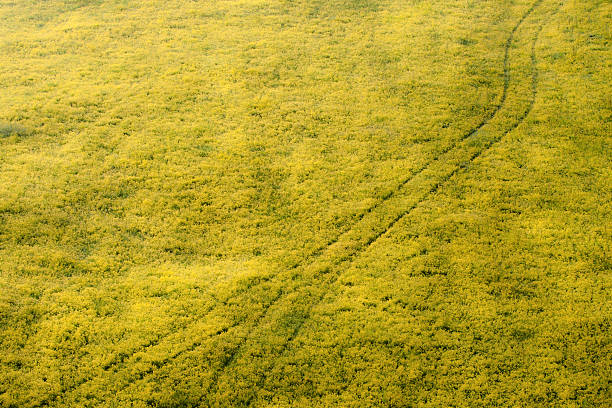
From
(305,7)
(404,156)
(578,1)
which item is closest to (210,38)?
(305,7)

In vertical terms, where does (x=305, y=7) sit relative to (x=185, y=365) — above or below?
above

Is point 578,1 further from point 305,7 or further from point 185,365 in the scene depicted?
point 185,365

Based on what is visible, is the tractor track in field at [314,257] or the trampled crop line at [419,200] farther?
the trampled crop line at [419,200]

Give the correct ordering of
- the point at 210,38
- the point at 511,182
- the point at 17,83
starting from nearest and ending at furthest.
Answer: the point at 511,182, the point at 17,83, the point at 210,38

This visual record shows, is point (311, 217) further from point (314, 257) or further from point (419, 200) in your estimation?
point (419, 200)

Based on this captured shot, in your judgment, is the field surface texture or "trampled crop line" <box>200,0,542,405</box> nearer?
the field surface texture

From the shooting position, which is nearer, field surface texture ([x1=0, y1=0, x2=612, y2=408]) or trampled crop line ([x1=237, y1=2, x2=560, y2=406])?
field surface texture ([x1=0, y1=0, x2=612, y2=408])

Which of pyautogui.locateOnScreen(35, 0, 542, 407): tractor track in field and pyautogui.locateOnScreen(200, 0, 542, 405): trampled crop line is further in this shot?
pyautogui.locateOnScreen(200, 0, 542, 405): trampled crop line

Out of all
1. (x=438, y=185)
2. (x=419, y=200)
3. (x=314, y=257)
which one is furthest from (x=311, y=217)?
(x=438, y=185)
